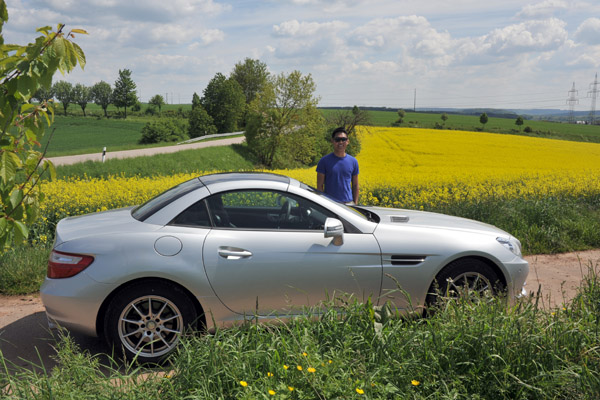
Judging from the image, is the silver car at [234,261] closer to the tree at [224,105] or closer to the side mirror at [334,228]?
the side mirror at [334,228]

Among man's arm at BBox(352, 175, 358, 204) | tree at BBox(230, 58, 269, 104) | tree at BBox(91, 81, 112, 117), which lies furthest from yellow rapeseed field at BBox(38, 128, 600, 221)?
tree at BBox(91, 81, 112, 117)

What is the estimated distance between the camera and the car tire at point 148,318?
12.6ft

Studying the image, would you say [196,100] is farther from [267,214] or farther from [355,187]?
[267,214]

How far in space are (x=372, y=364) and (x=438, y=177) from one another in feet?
38.7

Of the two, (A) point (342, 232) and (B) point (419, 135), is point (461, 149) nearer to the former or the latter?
(B) point (419, 135)

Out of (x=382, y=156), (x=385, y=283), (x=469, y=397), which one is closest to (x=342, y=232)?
(x=385, y=283)

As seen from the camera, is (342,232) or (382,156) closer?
(342,232)

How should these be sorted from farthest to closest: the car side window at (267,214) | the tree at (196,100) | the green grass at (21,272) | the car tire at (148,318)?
the tree at (196,100), the green grass at (21,272), the car side window at (267,214), the car tire at (148,318)

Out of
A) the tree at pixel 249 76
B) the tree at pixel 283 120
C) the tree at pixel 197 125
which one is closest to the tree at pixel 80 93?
the tree at pixel 249 76

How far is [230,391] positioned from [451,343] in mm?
1442

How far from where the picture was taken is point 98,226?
4176 mm

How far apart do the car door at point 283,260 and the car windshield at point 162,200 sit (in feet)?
1.01

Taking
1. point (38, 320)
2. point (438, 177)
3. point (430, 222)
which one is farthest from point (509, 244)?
point (438, 177)

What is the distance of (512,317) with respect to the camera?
11.1 ft
